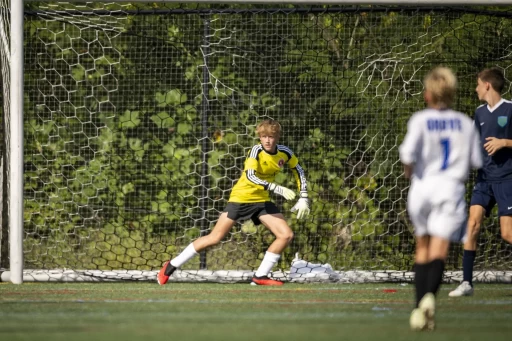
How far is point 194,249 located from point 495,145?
9.07 ft

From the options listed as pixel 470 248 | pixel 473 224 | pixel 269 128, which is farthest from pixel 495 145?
pixel 269 128

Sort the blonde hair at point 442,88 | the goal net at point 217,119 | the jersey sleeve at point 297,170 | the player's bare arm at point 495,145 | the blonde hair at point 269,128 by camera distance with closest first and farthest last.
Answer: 1. the blonde hair at point 442,88
2. the player's bare arm at point 495,145
3. the blonde hair at point 269,128
4. the jersey sleeve at point 297,170
5. the goal net at point 217,119

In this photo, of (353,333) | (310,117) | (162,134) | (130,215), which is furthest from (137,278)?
(353,333)

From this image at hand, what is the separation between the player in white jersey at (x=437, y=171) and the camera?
510cm

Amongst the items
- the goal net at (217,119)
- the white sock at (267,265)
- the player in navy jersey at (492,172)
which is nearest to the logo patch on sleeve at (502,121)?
the player in navy jersey at (492,172)

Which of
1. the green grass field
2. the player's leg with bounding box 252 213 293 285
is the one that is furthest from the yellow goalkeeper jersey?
the green grass field

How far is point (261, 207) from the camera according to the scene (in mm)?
7922

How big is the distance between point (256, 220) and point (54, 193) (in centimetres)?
217

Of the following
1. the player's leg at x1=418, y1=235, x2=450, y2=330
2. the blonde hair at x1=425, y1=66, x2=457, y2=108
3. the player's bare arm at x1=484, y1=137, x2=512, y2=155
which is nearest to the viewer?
the player's leg at x1=418, y1=235, x2=450, y2=330

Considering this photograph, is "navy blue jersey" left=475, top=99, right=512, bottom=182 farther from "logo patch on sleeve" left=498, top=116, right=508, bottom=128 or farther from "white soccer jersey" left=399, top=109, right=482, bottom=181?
"white soccer jersey" left=399, top=109, right=482, bottom=181

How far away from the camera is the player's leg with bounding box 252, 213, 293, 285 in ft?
25.6

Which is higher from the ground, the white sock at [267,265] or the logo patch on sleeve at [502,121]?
the logo patch on sleeve at [502,121]

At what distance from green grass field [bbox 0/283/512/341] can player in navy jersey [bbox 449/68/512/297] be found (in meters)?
0.40

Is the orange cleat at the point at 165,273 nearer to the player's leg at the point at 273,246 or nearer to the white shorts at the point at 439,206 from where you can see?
the player's leg at the point at 273,246
